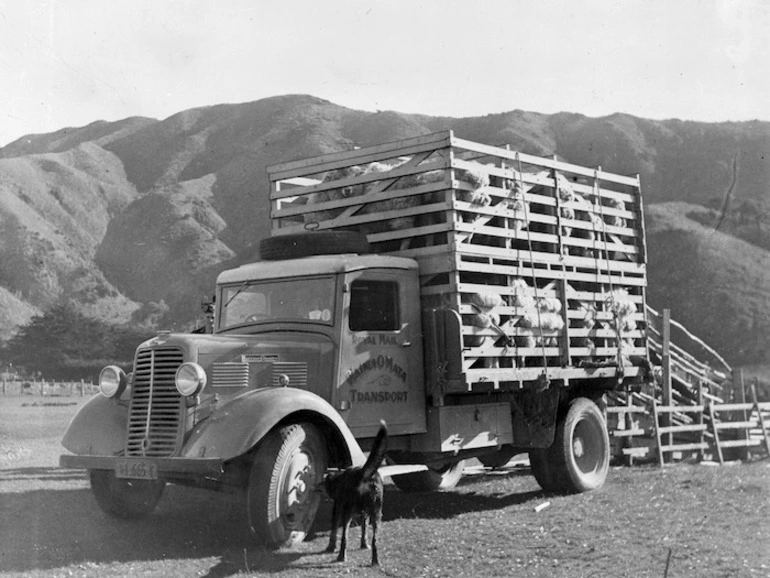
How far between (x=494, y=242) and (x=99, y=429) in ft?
14.9

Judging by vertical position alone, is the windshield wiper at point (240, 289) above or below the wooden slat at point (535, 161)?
below

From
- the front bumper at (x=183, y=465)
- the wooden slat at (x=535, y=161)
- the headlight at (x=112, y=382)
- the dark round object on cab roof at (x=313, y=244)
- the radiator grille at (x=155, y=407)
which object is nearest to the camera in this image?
the front bumper at (x=183, y=465)

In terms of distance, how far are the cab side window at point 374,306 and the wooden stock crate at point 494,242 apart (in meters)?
0.43

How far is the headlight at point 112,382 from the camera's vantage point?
27.3ft

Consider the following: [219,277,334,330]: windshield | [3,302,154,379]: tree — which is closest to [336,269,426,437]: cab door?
[219,277,334,330]: windshield

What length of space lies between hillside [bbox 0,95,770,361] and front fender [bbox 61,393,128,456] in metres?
50.9

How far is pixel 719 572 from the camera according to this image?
21.5 ft

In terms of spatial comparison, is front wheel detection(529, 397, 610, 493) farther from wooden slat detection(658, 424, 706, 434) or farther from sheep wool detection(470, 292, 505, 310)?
wooden slat detection(658, 424, 706, 434)

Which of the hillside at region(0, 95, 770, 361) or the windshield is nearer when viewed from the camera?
the windshield

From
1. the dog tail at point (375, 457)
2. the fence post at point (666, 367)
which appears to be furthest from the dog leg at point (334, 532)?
the fence post at point (666, 367)

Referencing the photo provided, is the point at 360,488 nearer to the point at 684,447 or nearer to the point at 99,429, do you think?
the point at 99,429

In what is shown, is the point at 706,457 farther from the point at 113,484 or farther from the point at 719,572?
the point at 113,484

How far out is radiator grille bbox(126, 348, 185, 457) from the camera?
7.66 meters

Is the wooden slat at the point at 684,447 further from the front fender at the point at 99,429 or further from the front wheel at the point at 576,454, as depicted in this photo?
the front fender at the point at 99,429
